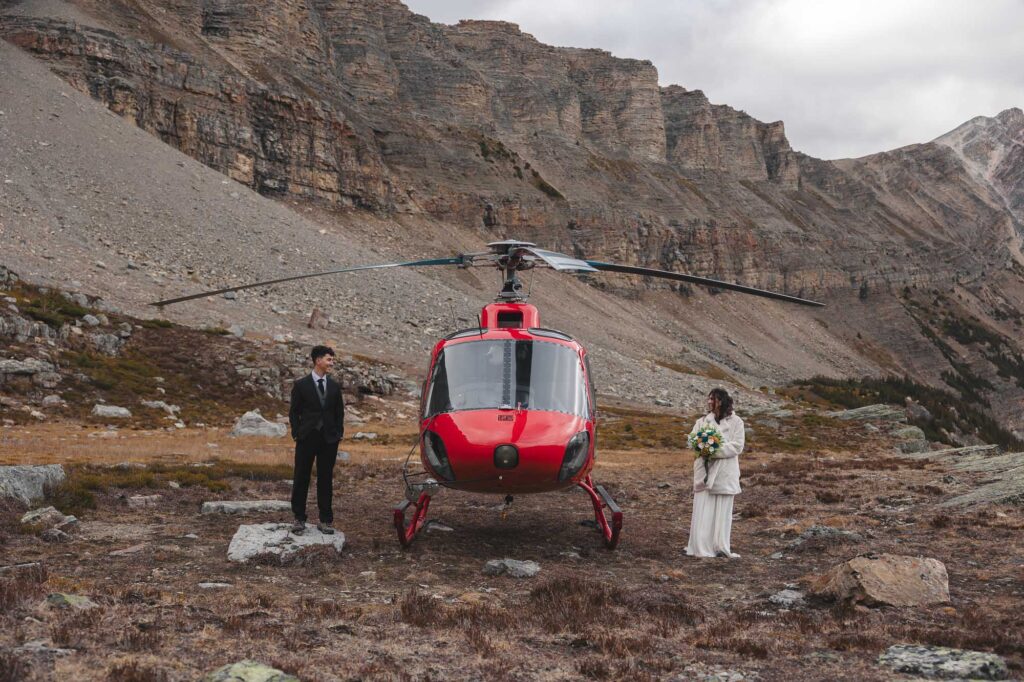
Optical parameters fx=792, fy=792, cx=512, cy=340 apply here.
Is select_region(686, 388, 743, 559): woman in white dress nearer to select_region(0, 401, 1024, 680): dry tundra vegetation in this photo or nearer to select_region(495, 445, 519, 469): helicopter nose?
select_region(0, 401, 1024, 680): dry tundra vegetation

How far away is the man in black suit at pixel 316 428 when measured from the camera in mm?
9594

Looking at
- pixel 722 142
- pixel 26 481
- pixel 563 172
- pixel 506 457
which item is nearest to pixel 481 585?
pixel 506 457

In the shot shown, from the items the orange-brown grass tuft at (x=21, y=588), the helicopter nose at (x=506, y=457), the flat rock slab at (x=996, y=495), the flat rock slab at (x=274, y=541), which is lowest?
the flat rock slab at (x=274, y=541)

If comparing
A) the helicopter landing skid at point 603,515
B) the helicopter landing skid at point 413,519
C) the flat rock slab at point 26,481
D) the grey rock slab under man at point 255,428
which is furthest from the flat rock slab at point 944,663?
the grey rock slab under man at point 255,428

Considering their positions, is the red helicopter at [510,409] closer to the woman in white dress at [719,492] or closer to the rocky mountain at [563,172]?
the woman in white dress at [719,492]

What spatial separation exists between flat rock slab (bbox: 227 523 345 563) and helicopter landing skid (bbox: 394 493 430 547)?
68 centimetres

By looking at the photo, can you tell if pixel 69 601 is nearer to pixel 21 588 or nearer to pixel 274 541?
pixel 21 588

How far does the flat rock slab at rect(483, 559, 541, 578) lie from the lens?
8.62m

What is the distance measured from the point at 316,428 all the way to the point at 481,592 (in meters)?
3.08

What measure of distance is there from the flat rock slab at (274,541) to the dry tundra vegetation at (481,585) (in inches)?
7.5

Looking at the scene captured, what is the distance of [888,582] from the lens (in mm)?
7172

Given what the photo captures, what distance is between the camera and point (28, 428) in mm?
22188

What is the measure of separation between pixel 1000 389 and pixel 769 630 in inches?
5502

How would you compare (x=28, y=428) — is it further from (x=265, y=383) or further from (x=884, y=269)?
(x=884, y=269)
